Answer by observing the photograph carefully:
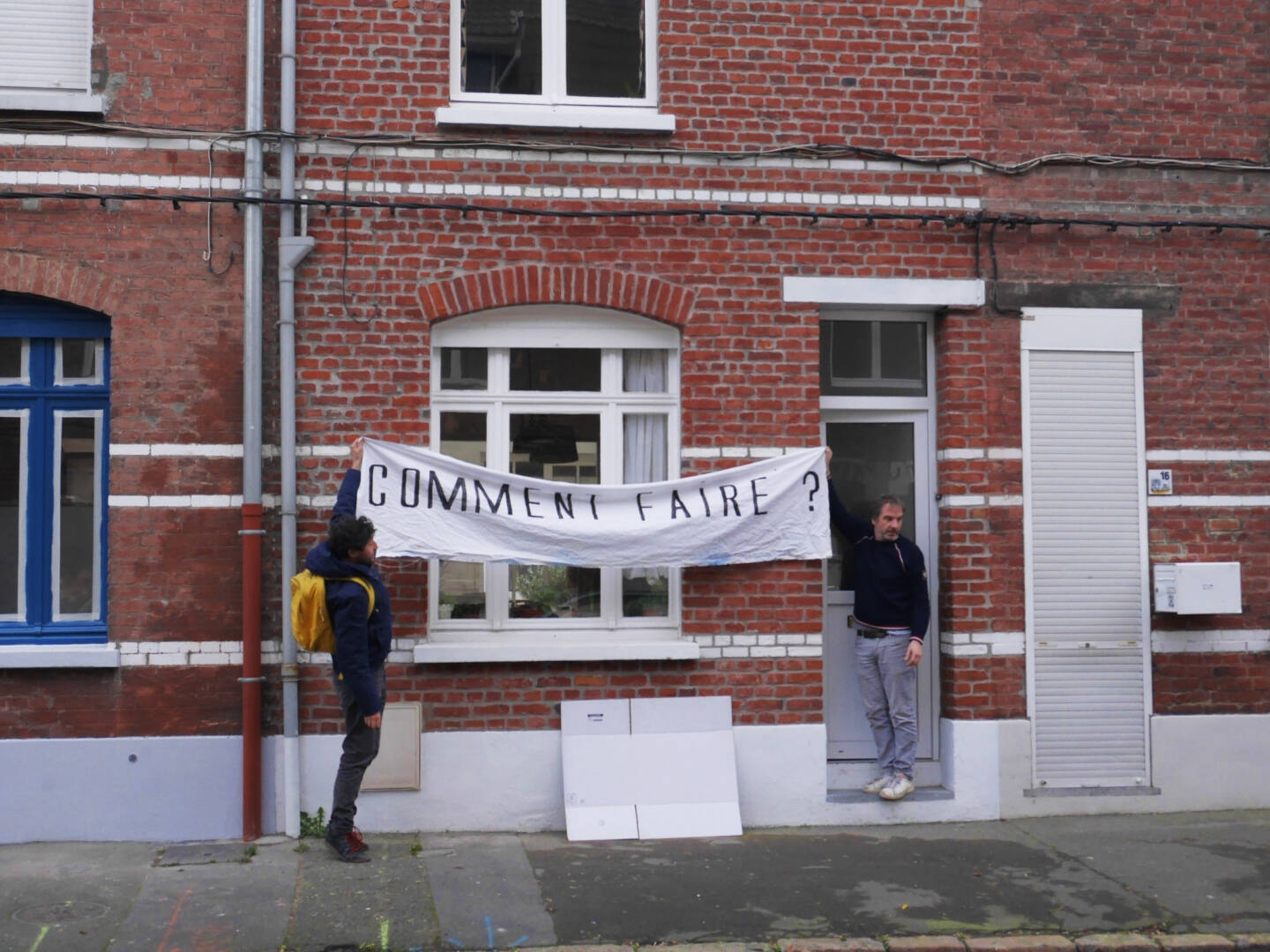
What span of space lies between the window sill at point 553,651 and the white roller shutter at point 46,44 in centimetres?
401

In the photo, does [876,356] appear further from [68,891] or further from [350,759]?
[68,891]

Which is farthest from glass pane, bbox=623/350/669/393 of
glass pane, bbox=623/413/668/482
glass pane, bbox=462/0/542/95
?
glass pane, bbox=462/0/542/95

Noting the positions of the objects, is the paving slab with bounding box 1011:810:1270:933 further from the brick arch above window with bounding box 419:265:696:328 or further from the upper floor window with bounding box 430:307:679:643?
the brick arch above window with bounding box 419:265:696:328

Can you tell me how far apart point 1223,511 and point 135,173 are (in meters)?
7.21

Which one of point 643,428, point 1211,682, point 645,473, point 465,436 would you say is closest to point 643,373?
point 643,428

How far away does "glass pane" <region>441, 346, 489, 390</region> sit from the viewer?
26.9 ft

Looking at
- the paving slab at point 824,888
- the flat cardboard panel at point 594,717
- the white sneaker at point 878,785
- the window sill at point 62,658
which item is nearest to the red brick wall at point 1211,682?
the paving slab at point 824,888

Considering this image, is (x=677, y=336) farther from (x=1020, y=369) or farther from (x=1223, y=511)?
(x=1223, y=511)

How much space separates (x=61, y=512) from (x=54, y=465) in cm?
29

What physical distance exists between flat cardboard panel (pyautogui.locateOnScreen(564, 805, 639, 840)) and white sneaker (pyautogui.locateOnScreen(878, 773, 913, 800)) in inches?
63.1

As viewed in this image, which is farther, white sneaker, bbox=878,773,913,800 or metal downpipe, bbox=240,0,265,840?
white sneaker, bbox=878,773,913,800

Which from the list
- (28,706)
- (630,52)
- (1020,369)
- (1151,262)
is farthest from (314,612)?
(1151,262)

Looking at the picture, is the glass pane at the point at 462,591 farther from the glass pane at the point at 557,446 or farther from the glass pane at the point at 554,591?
the glass pane at the point at 557,446

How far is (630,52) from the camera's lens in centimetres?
848
